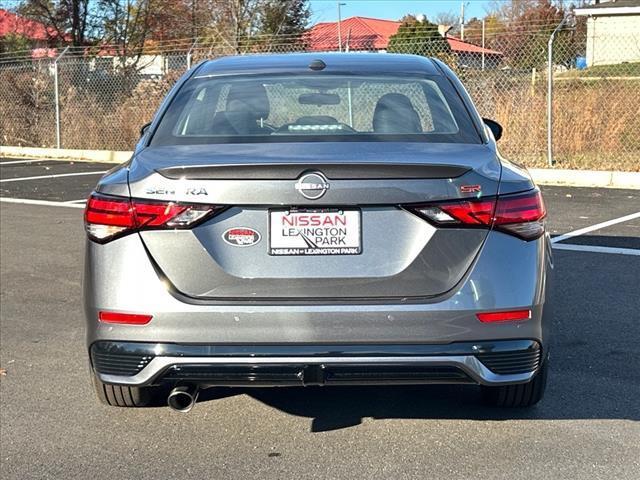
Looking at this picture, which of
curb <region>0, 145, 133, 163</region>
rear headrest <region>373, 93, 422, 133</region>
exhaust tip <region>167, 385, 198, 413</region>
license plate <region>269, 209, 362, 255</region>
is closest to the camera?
license plate <region>269, 209, 362, 255</region>

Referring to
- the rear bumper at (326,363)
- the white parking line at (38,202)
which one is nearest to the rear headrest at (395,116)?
the rear bumper at (326,363)

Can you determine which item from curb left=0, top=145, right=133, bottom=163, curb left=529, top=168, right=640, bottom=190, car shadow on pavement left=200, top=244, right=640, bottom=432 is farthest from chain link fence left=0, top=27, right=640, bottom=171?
car shadow on pavement left=200, top=244, right=640, bottom=432

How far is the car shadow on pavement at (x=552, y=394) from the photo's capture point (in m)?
4.07

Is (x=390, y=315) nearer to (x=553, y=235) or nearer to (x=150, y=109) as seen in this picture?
(x=553, y=235)

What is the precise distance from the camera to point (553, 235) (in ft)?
27.9

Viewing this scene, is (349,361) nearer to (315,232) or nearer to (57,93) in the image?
(315,232)

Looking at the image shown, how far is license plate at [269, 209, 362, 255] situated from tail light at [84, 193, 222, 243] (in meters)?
0.24

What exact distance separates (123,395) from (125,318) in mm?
866

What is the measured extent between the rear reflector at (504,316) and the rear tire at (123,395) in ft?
5.33

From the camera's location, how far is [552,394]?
14.1 ft

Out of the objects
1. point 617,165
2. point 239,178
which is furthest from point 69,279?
point 617,165

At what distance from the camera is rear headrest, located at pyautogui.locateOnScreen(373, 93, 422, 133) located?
3.86 metres

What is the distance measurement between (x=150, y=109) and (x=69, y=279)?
11.2m

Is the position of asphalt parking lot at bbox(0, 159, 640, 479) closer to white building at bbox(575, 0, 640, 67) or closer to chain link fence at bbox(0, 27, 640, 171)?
chain link fence at bbox(0, 27, 640, 171)
